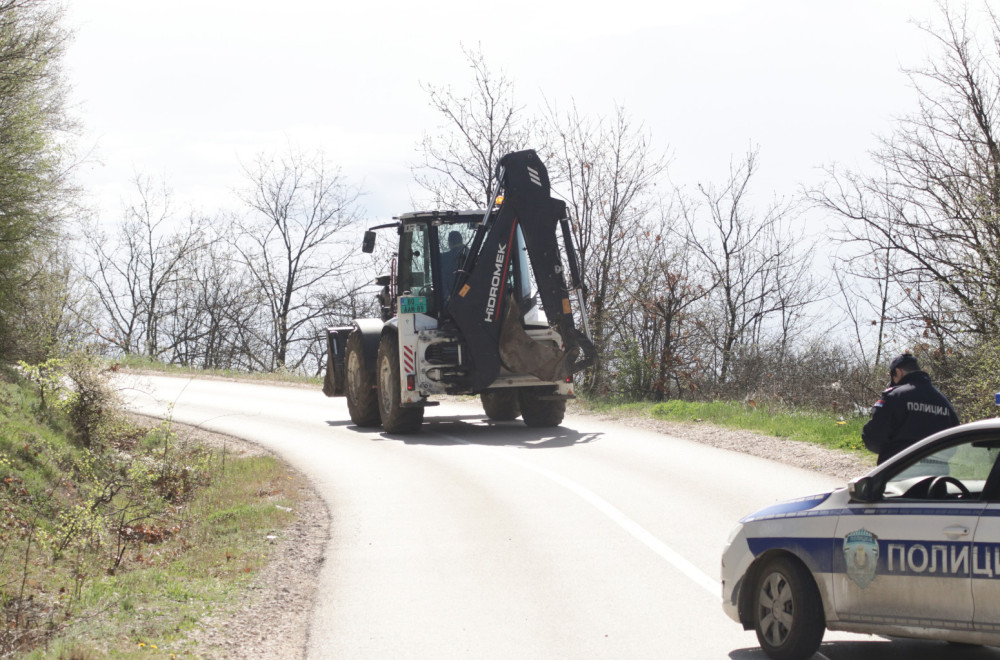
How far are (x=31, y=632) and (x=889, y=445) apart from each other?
5855 millimetres

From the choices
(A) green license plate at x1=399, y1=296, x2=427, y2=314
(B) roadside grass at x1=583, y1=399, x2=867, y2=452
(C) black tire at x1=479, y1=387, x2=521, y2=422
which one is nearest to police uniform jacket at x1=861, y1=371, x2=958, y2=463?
(B) roadside grass at x1=583, y1=399, x2=867, y2=452

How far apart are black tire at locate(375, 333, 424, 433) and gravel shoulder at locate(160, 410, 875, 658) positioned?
4188mm

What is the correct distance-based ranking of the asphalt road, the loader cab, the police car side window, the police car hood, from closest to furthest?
the police car side window, the police car hood, the asphalt road, the loader cab

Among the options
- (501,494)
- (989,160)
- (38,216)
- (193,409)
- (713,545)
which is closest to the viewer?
(713,545)

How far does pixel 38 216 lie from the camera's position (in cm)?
2047

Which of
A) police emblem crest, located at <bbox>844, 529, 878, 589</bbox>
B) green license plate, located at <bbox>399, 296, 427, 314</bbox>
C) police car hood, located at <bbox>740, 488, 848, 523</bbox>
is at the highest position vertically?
green license plate, located at <bbox>399, 296, 427, 314</bbox>

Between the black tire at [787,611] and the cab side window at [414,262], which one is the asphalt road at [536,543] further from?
the cab side window at [414,262]

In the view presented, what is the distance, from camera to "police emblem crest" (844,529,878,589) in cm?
514

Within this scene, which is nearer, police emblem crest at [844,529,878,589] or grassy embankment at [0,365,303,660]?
police emblem crest at [844,529,878,589]

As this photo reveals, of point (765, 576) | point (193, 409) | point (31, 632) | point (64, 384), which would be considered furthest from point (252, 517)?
point (193, 409)

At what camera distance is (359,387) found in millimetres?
18250

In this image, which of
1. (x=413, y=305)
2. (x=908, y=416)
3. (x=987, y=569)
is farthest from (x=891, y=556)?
(x=413, y=305)

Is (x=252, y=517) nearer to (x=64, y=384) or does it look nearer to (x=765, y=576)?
(x=765, y=576)

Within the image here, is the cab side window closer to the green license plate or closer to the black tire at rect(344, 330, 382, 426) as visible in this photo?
the green license plate
